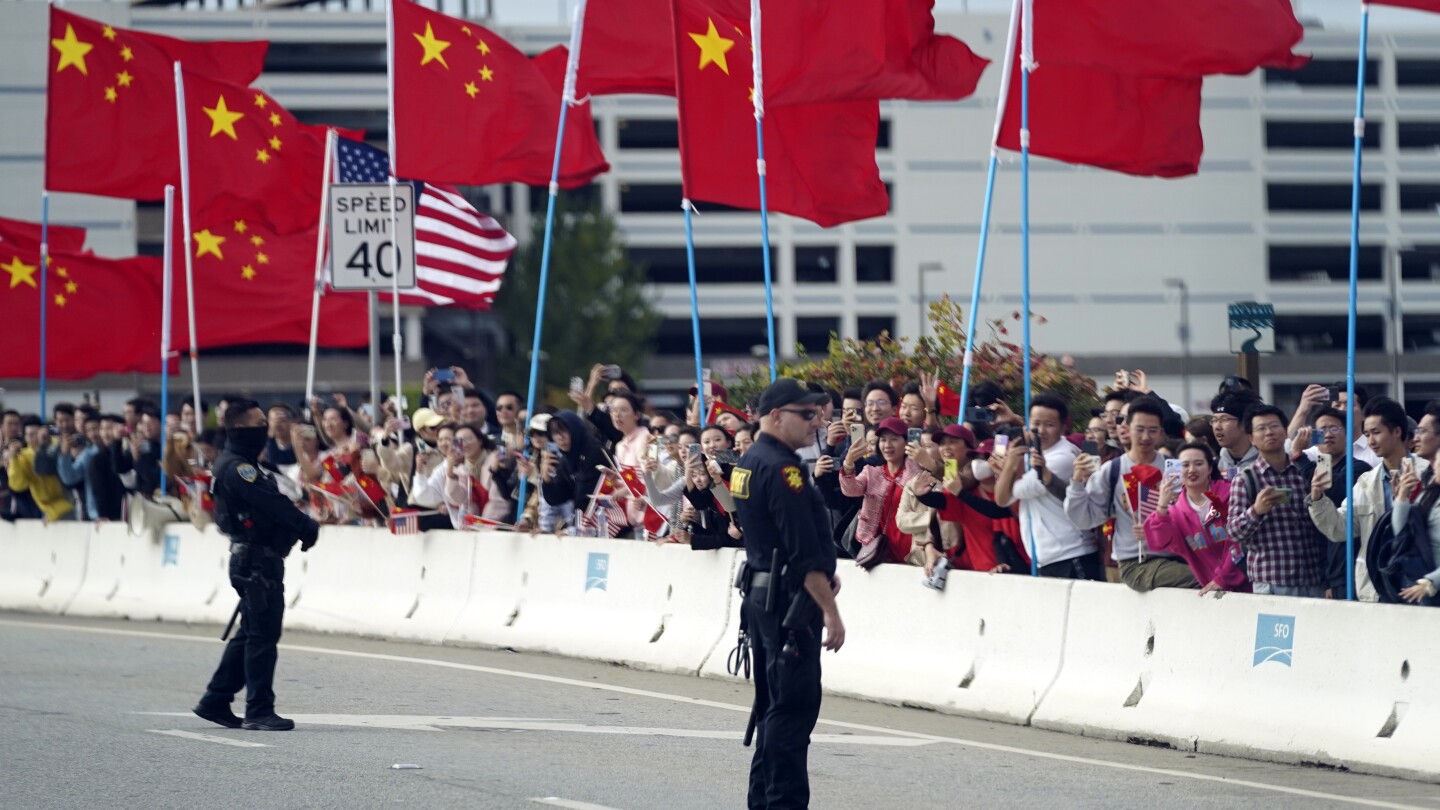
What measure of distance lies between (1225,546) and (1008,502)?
1440 millimetres

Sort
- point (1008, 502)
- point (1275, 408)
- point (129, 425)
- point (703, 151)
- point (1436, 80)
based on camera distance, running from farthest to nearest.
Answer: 1. point (1436, 80)
2. point (129, 425)
3. point (703, 151)
4. point (1008, 502)
5. point (1275, 408)

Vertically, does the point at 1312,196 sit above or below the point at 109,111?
above

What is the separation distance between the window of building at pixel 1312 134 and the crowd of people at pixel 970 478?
67.8m

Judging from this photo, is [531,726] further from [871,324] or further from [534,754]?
[871,324]

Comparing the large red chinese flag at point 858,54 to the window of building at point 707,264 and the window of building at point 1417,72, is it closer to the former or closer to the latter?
the window of building at point 707,264

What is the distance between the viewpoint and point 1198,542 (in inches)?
419

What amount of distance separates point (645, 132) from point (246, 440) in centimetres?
7130

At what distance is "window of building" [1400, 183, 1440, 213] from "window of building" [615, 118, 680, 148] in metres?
30.0

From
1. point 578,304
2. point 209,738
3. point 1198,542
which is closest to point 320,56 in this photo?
point 578,304

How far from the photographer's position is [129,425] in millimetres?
21328

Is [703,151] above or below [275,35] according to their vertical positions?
below

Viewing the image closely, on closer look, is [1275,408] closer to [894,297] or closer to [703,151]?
[703,151]

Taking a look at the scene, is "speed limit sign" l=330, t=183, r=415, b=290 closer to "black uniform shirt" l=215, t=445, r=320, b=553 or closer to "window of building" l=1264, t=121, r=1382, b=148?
"black uniform shirt" l=215, t=445, r=320, b=553

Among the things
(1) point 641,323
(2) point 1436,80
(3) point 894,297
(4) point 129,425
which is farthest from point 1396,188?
(4) point 129,425
